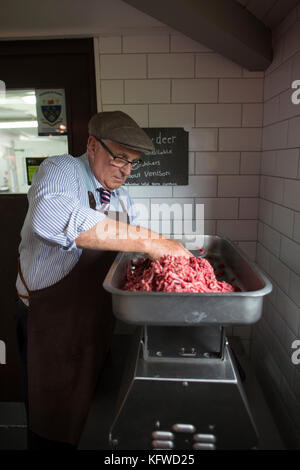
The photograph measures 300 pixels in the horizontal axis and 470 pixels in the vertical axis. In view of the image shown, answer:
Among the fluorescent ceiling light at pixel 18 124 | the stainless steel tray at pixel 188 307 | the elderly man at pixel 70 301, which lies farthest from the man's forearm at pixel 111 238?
the fluorescent ceiling light at pixel 18 124

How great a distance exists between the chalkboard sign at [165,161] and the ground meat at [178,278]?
0.95m

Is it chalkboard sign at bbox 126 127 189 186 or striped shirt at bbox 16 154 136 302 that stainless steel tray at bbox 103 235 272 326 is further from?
chalkboard sign at bbox 126 127 189 186

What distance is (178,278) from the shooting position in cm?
100

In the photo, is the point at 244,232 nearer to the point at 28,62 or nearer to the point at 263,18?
the point at 263,18

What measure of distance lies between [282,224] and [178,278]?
0.92m

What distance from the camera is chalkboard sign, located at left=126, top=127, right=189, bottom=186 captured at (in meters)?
1.99

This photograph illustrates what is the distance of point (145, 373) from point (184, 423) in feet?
0.63

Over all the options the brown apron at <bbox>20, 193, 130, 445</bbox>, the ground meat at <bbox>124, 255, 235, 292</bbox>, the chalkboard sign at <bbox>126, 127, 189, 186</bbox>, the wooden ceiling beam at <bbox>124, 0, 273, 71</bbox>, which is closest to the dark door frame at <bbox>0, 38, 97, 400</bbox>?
the chalkboard sign at <bbox>126, 127, 189, 186</bbox>

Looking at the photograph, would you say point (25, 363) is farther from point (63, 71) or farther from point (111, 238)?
point (63, 71)

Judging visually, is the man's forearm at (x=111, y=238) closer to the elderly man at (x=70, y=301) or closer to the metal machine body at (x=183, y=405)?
the elderly man at (x=70, y=301)

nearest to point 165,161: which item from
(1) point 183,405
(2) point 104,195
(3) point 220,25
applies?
(2) point 104,195

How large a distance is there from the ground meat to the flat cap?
46 centimetres

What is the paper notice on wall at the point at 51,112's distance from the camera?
2.05 metres
